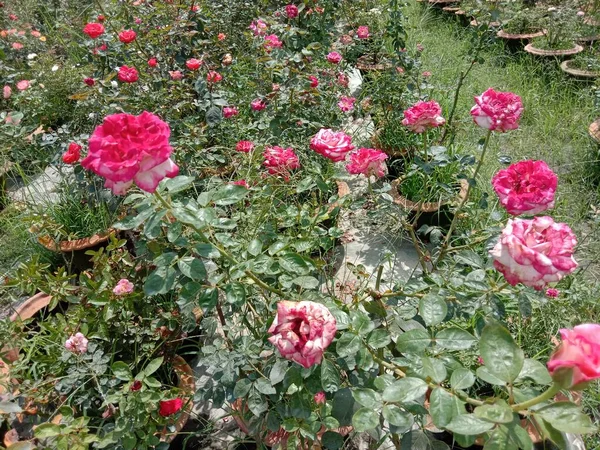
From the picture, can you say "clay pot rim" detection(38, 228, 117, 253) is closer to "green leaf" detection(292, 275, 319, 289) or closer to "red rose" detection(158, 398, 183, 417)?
"red rose" detection(158, 398, 183, 417)

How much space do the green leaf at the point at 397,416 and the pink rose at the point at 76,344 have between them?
0.89m

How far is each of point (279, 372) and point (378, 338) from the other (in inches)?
8.4

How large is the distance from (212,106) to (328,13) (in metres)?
1.21

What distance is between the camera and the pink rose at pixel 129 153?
75 centimetres

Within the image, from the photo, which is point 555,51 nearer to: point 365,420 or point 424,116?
point 424,116

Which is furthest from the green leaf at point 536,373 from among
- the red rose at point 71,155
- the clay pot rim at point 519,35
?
the clay pot rim at point 519,35

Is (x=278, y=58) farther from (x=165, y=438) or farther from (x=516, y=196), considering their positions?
(x=165, y=438)

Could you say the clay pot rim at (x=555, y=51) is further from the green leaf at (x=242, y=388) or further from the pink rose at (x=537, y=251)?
the green leaf at (x=242, y=388)

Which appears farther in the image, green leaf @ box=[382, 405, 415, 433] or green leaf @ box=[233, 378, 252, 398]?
green leaf @ box=[233, 378, 252, 398]

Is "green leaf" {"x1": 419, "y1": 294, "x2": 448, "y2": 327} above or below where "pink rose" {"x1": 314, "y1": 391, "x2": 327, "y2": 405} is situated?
above

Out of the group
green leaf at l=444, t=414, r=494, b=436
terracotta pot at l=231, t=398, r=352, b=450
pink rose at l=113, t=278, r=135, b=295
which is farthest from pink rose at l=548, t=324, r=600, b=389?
pink rose at l=113, t=278, r=135, b=295

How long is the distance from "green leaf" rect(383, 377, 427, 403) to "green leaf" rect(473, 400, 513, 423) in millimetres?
109

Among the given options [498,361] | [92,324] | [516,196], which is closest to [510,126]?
[516,196]

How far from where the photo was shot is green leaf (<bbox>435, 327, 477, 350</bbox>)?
0.81 metres
